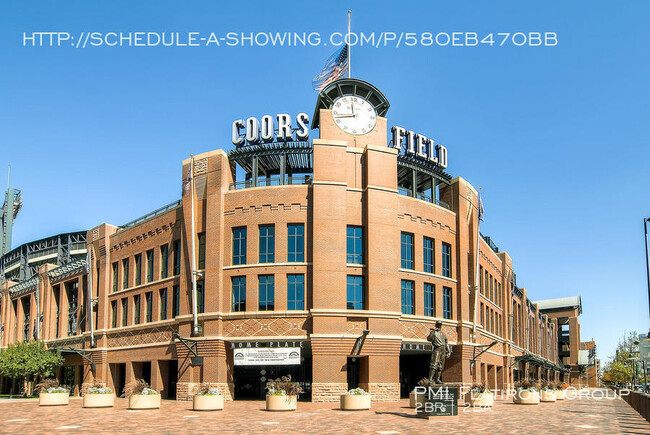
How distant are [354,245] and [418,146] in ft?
34.9

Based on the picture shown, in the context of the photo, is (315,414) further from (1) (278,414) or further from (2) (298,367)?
(2) (298,367)

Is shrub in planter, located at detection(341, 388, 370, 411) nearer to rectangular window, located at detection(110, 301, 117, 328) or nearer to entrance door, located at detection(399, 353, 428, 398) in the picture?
entrance door, located at detection(399, 353, 428, 398)

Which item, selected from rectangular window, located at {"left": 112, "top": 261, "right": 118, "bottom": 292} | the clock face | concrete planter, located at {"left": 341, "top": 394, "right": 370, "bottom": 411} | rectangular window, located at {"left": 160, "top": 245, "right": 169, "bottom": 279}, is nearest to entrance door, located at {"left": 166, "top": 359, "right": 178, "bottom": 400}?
rectangular window, located at {"left": 160, "top": 245, "right": 169, "bottom": 279}

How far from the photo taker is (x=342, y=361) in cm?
4128

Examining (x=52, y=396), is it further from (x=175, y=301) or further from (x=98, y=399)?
(x=175, y=301)

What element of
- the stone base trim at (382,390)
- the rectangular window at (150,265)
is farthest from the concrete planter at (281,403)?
the rectangular window at (150,265)

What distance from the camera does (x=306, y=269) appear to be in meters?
42.8

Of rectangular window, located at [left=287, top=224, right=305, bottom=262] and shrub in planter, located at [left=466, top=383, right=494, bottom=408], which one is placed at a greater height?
rectangular window, located at [left=287, top=224, right=305, bottom=262]

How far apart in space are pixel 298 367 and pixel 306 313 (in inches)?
285

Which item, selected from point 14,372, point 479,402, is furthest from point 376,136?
point 14,372

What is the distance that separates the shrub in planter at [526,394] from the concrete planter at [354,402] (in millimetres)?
12254

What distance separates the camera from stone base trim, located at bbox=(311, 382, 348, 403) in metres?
40.4

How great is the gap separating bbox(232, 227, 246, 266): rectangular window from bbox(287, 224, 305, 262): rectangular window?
3184 millimetres

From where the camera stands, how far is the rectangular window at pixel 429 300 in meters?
47.0
